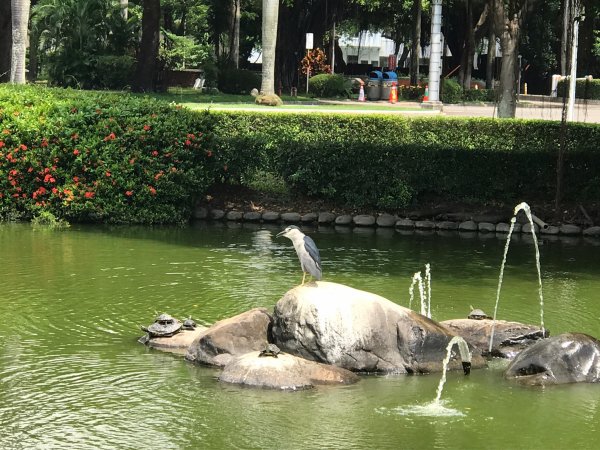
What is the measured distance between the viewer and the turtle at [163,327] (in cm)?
1082

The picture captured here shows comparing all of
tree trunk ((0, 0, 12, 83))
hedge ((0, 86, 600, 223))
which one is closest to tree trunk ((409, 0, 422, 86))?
tree trunk ((0, 0, 12, 83))

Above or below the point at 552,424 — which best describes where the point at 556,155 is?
above

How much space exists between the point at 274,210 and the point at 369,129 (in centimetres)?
277

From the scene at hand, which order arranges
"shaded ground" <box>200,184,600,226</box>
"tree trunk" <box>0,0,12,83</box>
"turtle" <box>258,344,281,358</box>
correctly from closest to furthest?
1. "turtle" <box>258,344,281,358</box>
2. "shaded ground" <box>200,184,600,226</box>
3. "tree trunk" <box>0,0,12,83</box>

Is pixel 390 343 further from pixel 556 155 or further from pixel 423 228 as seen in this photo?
pixel 556 155

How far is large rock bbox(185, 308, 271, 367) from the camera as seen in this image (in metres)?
10.1

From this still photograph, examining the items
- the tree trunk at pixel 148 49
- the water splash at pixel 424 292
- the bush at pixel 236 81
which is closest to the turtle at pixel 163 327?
the water splash at pixel 424 292

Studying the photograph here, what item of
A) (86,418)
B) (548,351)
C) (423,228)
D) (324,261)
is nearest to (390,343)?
(548,351)

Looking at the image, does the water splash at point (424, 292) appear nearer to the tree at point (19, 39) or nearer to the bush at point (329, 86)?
the tree at point (19, 39)

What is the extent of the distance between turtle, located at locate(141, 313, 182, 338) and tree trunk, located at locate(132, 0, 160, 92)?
2831 cm

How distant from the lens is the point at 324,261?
51.5 ft

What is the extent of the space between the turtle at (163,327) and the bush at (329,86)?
38011mm

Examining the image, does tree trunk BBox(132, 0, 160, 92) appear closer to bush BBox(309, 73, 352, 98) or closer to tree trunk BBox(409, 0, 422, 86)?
bush BBox(309, 73, 352, 98)

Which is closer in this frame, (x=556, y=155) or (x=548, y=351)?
(x=548, y=351)
